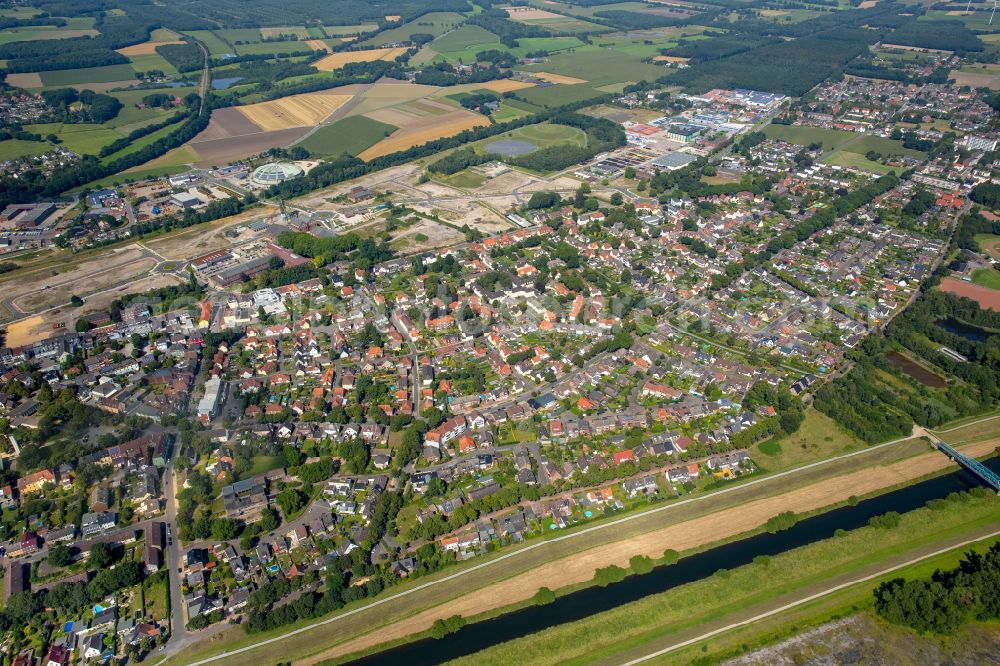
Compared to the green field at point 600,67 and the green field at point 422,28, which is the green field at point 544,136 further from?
the green field at point 422,28

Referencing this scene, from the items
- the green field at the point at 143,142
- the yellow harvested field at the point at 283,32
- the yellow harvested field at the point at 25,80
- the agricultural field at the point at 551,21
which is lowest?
the green field at the point at 143,142

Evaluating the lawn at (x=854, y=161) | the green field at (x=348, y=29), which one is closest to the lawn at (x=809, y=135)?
the lawn at (x=854, y=161)

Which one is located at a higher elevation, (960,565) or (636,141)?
(636,141)

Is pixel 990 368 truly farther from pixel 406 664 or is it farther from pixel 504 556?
pixel 406 664

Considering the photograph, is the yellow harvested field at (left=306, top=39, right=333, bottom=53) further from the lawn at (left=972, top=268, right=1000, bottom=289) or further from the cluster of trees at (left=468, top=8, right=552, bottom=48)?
the lawn at (left=972, top=268, right=1000, bottom=289)

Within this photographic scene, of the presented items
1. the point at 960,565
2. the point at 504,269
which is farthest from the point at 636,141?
the point at 960,565

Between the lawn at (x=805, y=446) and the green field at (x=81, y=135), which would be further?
the green field at (x=81, y=135)

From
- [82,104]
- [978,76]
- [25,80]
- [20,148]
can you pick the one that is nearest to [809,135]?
[978,76]

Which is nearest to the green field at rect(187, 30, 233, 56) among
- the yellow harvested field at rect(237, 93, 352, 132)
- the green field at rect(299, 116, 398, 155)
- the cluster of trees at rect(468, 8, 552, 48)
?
the yellow harvested field at rect(237, 93, 352, 132)
